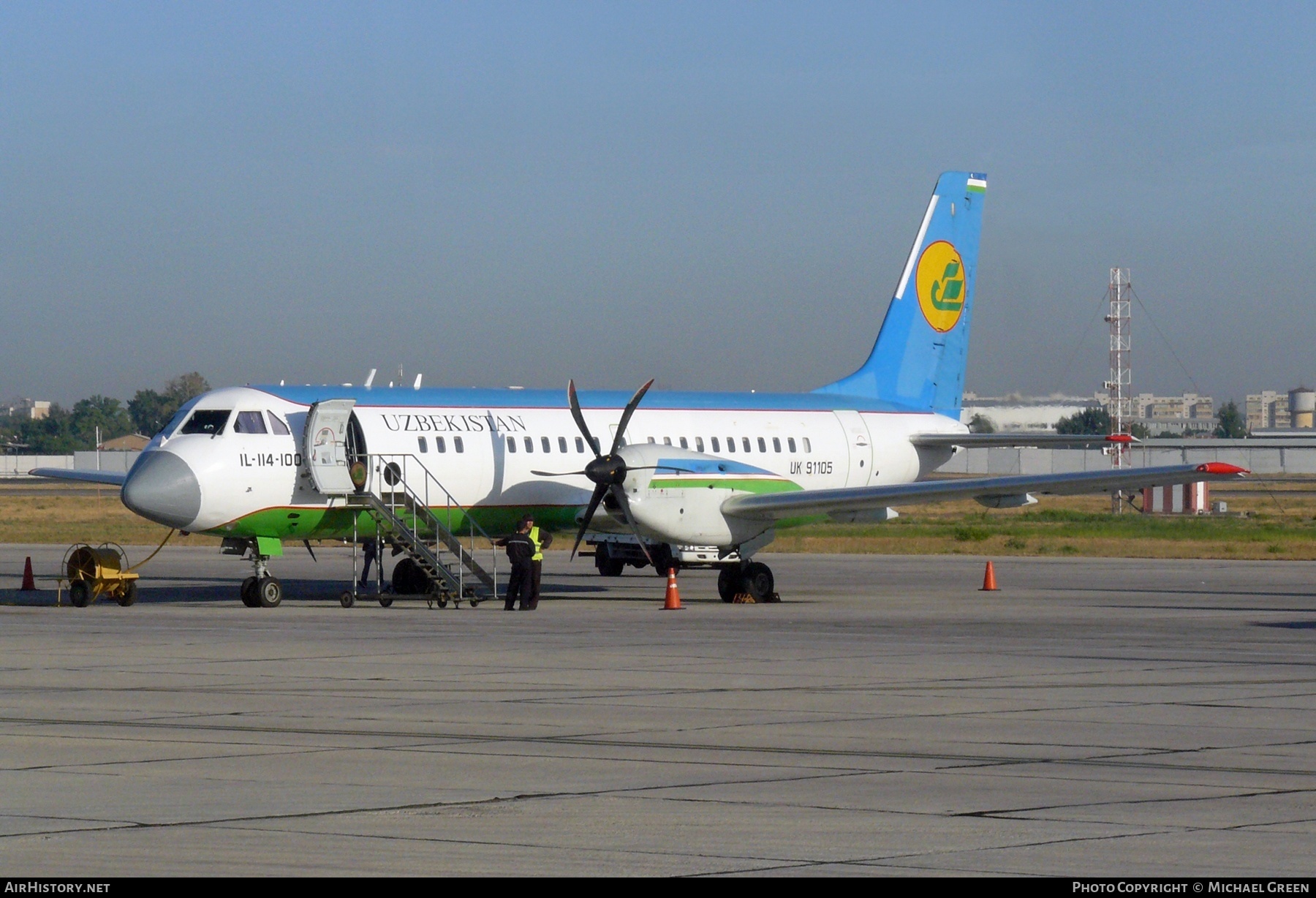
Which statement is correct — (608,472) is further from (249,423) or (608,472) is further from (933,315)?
(933,315)

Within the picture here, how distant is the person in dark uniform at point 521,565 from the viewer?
27578 millimetres

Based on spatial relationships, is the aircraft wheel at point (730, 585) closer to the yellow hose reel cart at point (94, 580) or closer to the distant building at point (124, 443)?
the yellow hose reel cart at point (94, 580)

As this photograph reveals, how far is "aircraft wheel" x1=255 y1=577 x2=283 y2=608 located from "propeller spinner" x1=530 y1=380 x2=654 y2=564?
495cm

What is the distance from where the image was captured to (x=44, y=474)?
34031 mm

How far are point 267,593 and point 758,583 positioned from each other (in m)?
8.23

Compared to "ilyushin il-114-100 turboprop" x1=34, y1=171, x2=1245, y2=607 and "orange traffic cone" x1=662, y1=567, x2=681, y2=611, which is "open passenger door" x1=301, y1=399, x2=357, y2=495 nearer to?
"ilyushin il-114-100 turboprop" x1=34, y1=171, x2=1245, y2=607

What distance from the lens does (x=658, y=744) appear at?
13.0 meters

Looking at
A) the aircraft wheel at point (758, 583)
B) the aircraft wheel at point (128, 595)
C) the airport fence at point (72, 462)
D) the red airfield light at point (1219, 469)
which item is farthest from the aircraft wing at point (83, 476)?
the airport fence at point (72, 462)

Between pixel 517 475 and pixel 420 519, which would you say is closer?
pixel 420 519

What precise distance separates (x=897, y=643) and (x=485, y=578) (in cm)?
949

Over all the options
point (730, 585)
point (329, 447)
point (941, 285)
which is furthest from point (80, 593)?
point (941, 285)

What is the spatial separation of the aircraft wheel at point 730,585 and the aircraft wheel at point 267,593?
7.51 metres
